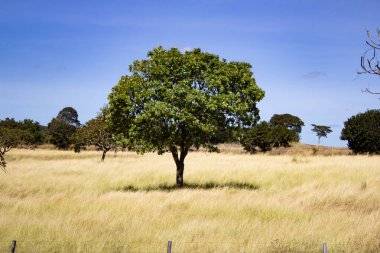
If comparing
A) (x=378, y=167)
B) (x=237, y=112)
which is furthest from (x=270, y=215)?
(x=378, y=167)

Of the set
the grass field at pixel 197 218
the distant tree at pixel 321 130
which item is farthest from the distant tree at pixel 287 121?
the grass field at pixel 197 218

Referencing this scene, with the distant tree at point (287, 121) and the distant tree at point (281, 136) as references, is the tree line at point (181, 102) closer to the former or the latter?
the distant tree at point (281, 136)

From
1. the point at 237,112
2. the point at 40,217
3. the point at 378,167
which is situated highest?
the point at 237,112

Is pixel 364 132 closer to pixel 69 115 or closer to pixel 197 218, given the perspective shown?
pixel 197 218

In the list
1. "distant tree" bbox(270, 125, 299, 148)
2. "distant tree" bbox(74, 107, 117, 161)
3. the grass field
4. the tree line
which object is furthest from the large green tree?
"distant tree" bbox(270, 125, 299, 148)

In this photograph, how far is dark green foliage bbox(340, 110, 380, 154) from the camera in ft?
200

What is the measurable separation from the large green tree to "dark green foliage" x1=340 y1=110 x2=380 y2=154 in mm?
42642

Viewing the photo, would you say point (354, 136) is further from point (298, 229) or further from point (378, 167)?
point (298, 229)

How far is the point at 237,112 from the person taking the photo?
24.2m

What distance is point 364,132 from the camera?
61.8 metres

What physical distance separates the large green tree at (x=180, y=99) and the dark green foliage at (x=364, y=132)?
42.6 meters

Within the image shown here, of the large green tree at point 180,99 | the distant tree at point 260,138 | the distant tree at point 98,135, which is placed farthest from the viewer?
the distant tree at point 260,138

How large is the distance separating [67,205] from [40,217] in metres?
2.48

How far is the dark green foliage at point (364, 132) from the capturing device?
60.8 m
